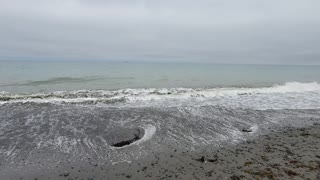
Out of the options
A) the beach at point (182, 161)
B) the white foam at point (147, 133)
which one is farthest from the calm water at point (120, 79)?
the beach at point (182, 161)

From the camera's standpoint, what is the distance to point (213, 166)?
7672 millimetres

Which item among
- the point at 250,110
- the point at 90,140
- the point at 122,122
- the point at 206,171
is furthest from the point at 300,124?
the point at 90,140

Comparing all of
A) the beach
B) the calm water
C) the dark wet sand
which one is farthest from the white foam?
the calm water

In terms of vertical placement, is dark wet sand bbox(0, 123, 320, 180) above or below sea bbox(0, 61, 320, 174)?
below

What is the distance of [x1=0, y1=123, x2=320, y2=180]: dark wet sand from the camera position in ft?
23.4

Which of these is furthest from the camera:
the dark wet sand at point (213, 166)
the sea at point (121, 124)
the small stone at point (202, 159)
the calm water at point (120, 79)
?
the calm water at point (120, 79)

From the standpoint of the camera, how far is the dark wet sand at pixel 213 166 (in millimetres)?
7125

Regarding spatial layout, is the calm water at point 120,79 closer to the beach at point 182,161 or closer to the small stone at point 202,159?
the beach at point 182,161

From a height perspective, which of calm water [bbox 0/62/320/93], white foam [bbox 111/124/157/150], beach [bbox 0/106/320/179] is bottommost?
beach [bbox 0/106/320/179]

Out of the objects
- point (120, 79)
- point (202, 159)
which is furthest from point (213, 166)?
point (120, 79)

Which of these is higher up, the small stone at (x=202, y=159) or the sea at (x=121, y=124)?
the sea at (x=121, y=124)

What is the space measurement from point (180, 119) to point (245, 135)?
3.79 metres

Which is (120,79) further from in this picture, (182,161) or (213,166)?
(213,166)

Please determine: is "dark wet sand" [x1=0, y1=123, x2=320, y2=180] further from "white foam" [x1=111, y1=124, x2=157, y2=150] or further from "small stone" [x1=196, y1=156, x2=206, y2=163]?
"white foam" [x1=111, y1=124, x2=157, y2=150]
